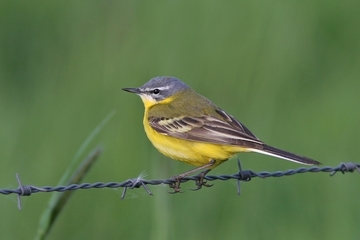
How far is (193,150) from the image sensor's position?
7.36 m

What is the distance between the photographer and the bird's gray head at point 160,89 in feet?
28.4

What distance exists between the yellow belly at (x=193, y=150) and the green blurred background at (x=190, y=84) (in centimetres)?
13

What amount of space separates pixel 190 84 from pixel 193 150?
3.38 metres

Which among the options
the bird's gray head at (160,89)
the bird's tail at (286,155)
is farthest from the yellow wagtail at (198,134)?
the bird's gray head at (160,89)

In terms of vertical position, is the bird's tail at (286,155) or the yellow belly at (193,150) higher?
the bird's tail at (286,155)

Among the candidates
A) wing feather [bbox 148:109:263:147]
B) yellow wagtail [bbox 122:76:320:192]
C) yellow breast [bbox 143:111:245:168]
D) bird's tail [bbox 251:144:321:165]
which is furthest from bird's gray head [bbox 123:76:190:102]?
bird's tail [bbox 251:144:321:165]

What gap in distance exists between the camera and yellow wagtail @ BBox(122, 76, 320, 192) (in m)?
7.05

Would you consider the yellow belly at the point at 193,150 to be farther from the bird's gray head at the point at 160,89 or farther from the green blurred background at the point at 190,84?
the bird's gray head at the point at 160,89

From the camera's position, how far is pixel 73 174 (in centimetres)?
577

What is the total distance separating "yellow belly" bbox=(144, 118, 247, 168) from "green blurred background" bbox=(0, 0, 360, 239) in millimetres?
134

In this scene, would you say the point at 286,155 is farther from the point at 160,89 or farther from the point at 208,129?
the point at 160,89

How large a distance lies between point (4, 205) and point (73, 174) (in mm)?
2606

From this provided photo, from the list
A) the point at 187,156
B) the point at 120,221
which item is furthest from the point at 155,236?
the point at 120,221

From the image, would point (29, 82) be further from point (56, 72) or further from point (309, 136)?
point (309, 136)
